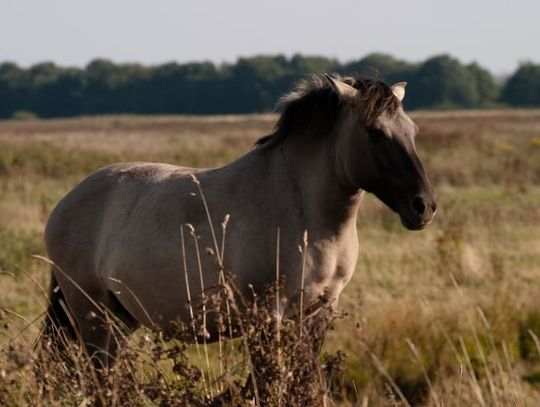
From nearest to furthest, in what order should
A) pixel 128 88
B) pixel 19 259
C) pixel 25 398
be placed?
1. pixel 25 398
2. pixel 19 259
3. pixel 128 88

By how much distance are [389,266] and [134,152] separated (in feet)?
55.8

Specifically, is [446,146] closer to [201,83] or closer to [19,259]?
[19,259]

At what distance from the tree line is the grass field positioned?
5705 centimetres

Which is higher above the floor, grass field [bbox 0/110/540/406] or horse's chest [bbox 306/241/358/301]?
horse's chest [bbox 306/241/358/301]

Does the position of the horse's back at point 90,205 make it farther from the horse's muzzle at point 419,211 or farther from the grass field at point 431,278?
the horse's muzzle at point 419,211

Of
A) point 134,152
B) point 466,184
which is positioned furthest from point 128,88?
point 466,184

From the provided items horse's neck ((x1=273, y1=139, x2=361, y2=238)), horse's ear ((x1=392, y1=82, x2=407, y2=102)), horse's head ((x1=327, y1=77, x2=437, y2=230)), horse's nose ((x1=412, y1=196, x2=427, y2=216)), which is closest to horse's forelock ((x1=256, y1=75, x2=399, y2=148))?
horse's head ((x1=327, y1=77, x2=437, y2=230))

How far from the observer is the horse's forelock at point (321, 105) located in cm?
534

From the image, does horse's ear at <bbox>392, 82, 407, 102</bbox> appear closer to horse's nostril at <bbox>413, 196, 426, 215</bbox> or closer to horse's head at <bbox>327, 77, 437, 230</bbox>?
horse's head at <bbox>327, 77, 437, 230</bbox>

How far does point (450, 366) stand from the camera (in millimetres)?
9273

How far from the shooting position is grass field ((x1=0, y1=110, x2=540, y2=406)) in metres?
6.97

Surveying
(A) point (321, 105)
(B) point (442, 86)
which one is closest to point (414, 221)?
(A) point (321, 105)

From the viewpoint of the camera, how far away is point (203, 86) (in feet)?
299

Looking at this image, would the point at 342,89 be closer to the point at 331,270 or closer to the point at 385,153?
the point at 385,153
